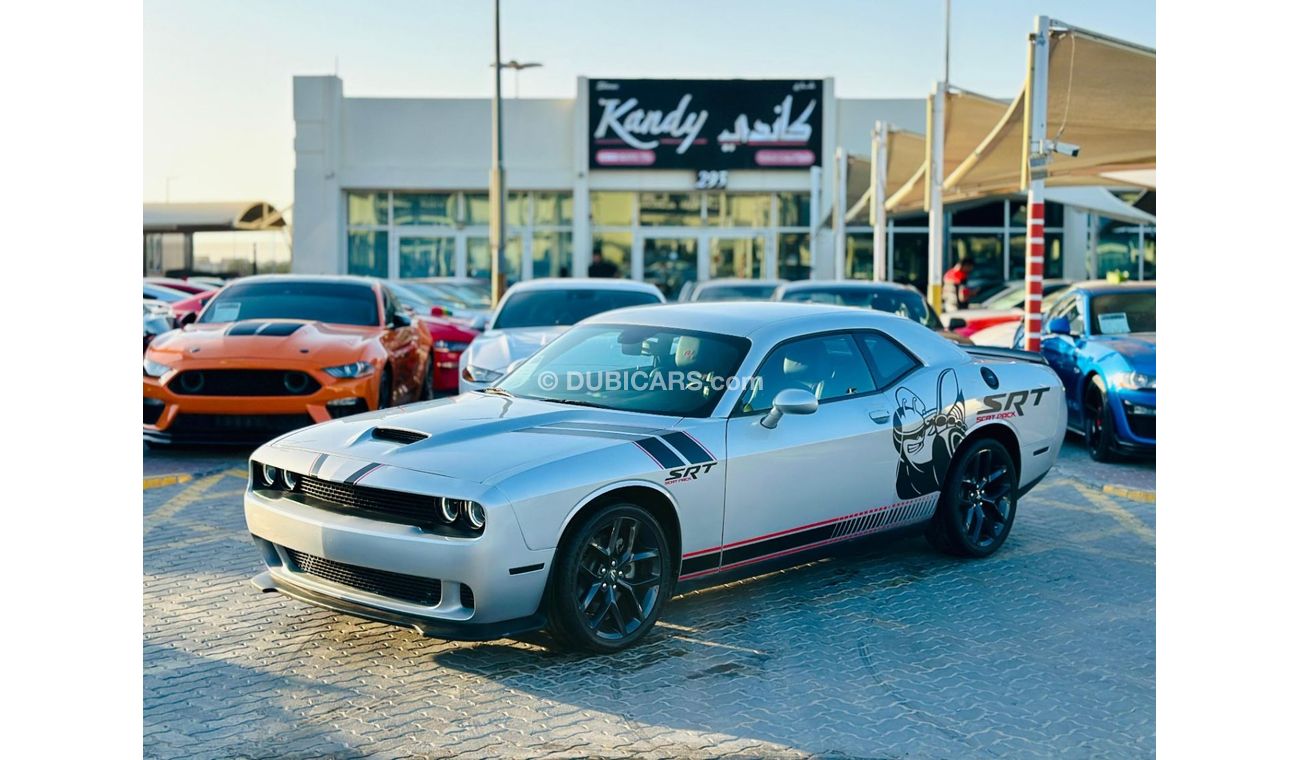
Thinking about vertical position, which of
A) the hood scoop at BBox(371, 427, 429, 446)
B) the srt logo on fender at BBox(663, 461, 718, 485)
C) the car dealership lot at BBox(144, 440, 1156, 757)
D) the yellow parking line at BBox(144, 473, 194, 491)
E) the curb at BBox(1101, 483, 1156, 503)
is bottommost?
the car dealership lot at BBox(144, 440, 1156, 757)

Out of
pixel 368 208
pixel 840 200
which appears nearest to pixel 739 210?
pixel 840 200

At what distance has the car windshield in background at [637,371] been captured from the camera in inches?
245

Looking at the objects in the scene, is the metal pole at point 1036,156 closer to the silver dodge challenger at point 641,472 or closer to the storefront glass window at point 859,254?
the silver dodge challenger at point 641,472

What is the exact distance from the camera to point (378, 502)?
5.32m

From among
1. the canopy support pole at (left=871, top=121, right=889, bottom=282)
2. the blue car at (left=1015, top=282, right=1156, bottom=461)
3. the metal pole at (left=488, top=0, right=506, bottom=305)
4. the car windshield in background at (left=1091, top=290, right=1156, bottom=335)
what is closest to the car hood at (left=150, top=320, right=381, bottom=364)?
the blue car at (left=1015, top=282, right=1156, bottom=461)

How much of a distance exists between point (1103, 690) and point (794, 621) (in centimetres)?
144

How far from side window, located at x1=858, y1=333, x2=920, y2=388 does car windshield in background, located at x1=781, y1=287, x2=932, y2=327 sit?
236 inches

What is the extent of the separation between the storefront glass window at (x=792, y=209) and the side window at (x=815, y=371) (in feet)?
101

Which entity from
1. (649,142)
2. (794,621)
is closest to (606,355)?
(794,621)

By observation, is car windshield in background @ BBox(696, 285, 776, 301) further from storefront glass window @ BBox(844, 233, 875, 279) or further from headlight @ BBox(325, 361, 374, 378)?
storefront glass window @ BBox(844, 233, 875, 279)

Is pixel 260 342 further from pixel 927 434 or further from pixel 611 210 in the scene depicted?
pixel 611 210

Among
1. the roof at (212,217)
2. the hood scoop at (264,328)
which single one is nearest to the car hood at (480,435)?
Result: the hood scoop at (264,328)

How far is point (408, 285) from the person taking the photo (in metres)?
21.3

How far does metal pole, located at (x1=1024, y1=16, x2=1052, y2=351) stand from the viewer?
1394cm
